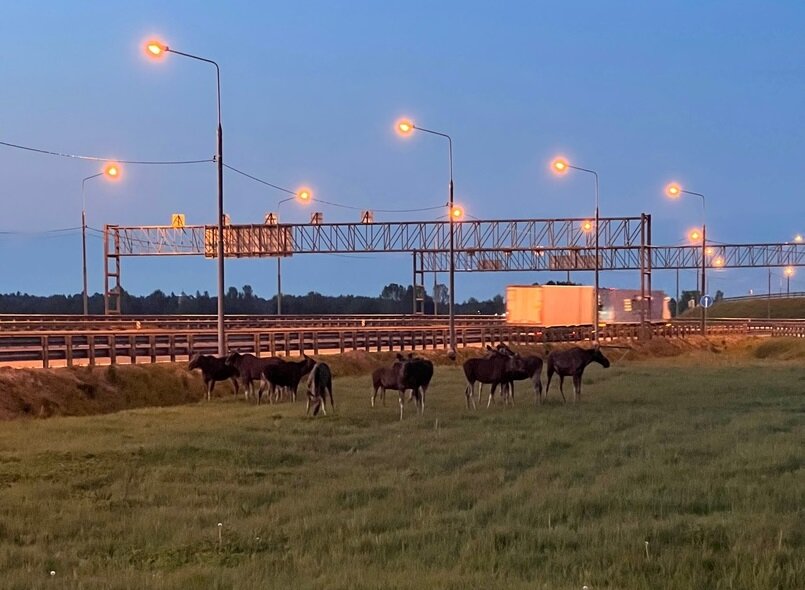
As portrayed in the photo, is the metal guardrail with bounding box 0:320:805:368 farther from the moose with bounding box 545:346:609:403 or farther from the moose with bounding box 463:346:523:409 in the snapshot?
the moose with bounding box 545:346:609:403

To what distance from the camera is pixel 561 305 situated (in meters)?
71.3

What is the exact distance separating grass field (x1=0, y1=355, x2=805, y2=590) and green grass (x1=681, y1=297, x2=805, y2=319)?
417 ft

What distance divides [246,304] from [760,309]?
79784 millimetres

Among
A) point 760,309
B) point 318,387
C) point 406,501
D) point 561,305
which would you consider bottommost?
point 406,501

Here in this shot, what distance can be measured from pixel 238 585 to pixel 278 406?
17447mm

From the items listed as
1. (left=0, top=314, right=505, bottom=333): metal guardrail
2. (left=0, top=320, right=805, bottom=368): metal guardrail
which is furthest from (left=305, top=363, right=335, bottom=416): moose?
(left=0, top=314, right=505, bottom=333): metal guardrail

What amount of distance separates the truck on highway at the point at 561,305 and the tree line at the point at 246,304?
156 ft

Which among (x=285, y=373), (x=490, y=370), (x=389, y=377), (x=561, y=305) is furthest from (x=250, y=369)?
(x=561, y=305)

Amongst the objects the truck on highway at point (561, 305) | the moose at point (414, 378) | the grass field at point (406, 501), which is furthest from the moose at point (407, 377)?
the truck on highway at point (561, 305)

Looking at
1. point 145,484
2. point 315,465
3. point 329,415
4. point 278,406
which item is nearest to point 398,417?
point 329,415

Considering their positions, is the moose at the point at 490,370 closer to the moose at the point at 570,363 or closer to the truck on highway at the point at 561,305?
the moose at the point at 570,363

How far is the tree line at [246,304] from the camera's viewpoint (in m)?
137

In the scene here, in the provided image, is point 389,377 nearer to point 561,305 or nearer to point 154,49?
point 154,49

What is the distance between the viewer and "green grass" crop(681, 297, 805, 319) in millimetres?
147625
